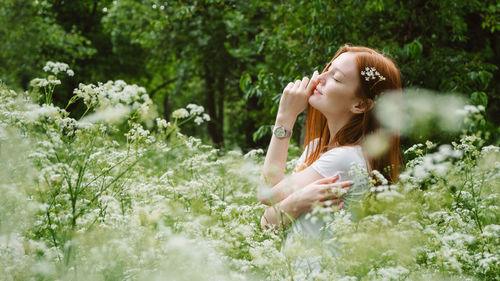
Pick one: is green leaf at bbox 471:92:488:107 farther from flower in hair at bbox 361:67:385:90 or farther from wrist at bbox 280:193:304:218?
wrist at bbox 280:193:304:218

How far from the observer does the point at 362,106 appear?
278cm

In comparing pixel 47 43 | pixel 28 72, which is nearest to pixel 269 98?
pixel 28 72

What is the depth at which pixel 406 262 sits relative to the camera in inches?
76.9

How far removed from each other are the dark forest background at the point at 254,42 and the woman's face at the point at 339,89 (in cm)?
219

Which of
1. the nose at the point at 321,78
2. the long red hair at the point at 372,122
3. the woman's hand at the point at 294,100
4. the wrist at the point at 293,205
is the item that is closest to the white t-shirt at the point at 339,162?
the long red hair at the point at 372,122

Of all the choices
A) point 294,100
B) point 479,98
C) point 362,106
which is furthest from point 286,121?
point 479,98

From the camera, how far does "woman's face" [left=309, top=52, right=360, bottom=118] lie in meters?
2.72

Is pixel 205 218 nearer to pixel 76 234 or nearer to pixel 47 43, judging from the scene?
pixel 76 234

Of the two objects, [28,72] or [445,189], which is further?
[28,72]

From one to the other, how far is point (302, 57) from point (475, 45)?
394 centimetres

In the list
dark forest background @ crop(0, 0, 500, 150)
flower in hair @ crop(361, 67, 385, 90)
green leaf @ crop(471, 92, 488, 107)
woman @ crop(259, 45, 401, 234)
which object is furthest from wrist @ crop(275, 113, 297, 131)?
green leaf @ crop(471, 92, 488, 107)

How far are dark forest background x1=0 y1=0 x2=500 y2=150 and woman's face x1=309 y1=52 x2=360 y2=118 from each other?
7.18 ft

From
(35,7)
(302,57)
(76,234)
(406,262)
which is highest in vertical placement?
(35,7)

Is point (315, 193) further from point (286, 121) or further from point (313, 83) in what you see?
point (313, 83)
